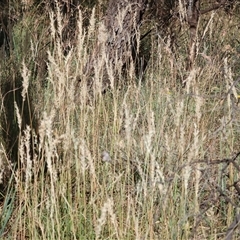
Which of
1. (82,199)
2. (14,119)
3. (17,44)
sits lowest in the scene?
(82,199)

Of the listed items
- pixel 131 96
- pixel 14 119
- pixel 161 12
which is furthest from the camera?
pixel 161 12

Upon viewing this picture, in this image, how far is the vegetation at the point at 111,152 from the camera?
67.7 inches

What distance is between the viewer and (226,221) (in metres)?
A: 2.12

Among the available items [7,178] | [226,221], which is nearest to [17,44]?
[7,178]

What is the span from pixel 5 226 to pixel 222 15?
370cm

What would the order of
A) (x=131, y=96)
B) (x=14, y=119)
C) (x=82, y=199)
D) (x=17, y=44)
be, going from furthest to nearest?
(x=17, y=44) → (x=131, y=96) → (x=14, y=119) → (x=82, y=199)

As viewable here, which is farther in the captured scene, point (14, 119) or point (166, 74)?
point (166, 74)

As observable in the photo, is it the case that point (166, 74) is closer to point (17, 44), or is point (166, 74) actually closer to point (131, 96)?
point (131, 96)

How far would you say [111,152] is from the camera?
7.71ft

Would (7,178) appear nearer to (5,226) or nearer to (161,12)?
(5,226)

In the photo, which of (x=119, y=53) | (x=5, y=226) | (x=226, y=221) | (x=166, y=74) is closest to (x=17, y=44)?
(x=119, y=53)

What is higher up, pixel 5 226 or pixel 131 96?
pixel 131 96

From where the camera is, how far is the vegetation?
1.72 meters

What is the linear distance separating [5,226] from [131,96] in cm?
122
